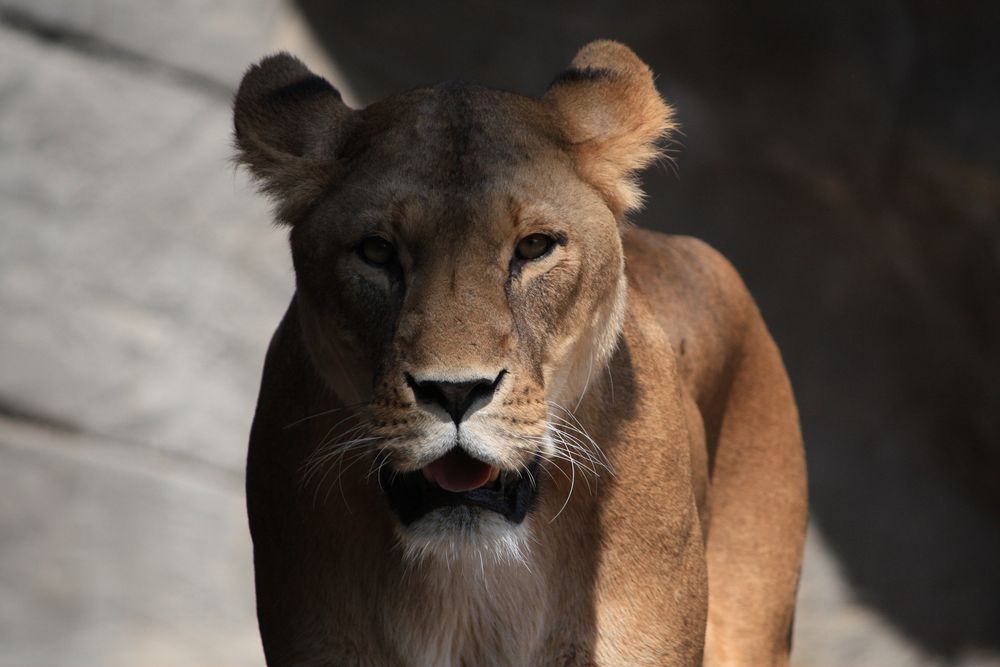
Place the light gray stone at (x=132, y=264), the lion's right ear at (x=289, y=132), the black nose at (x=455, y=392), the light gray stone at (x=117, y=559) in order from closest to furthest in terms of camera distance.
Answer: the black nose at (x=455, y=392), the lion's right ear at (x=289, y=132), the light gray stone at (x=132, y=264), the light gray stone at (x=117, y=559)

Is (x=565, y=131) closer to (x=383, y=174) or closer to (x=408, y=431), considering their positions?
(x=383, y=174)

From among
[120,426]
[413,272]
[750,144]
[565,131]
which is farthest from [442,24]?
[413,272]

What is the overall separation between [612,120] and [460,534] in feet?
2.59

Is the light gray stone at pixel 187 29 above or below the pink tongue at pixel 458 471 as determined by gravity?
above

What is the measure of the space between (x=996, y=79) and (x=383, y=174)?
3.43m

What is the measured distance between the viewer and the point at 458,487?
2.15 meters

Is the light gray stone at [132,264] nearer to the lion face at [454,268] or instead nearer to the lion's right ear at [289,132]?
the lion's right ear at [289,132]

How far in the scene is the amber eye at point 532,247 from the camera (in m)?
2.19

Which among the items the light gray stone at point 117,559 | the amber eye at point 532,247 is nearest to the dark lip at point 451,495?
the amber eye at point 532,247

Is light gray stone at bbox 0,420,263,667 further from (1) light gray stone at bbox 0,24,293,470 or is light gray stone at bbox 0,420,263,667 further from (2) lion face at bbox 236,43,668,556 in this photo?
(2) lion face at bbox 236,43,668,556

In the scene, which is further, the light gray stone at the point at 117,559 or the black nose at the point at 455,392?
the light gray stone at the point at 117,559

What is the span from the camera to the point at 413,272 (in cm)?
213

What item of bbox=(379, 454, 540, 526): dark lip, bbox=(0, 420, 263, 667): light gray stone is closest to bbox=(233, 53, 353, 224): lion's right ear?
bbox=(379, 454, 540, 526): dark lip

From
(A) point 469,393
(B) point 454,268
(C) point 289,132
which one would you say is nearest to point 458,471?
(A) point 469,393
